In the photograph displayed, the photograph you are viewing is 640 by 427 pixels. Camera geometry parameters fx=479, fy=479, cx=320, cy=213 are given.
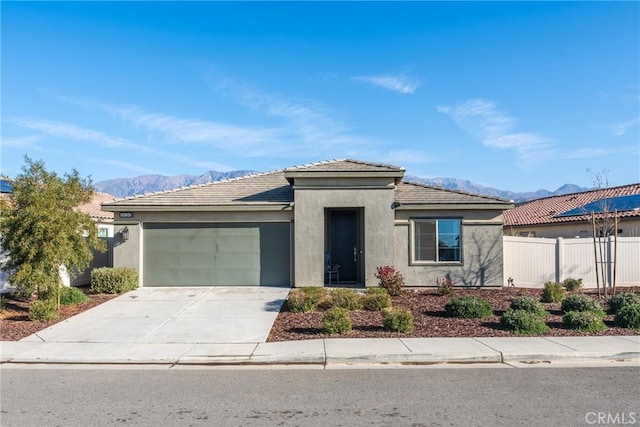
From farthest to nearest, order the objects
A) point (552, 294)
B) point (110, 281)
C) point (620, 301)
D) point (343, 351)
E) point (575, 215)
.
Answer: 1. point (575, 215)
2. point (110, 281)
3. point (552, 294)
4. point (620, 301)
5. point (343, 351)

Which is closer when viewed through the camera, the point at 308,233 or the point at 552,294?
the point at 552,294

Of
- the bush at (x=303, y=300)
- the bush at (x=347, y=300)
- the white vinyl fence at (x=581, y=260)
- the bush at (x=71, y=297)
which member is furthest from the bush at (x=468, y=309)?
the bush at (x=71, y=297)

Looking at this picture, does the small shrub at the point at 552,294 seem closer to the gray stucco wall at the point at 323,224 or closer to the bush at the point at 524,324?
the bush at the point at 524,324

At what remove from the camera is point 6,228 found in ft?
40.3

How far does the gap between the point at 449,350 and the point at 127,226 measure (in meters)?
12.3

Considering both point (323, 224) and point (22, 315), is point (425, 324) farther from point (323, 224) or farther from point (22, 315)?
point (22, 315)

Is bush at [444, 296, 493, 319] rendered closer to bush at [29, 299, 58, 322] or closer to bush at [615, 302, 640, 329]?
bush at [615, 302, 640, 329]

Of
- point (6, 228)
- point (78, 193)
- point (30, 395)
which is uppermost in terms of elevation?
point (78, 193)

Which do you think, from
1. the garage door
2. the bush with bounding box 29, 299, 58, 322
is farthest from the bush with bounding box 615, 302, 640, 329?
the bush with bounding box 29, 299, 58, 322

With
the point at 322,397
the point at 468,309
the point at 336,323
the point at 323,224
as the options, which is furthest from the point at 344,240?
the point at 322,397

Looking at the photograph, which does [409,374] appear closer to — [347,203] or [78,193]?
[347,203]

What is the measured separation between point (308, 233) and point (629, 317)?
9.25 meters

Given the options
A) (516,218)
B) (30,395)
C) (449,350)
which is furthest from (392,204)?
(516,218)

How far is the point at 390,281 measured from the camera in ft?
47.3
